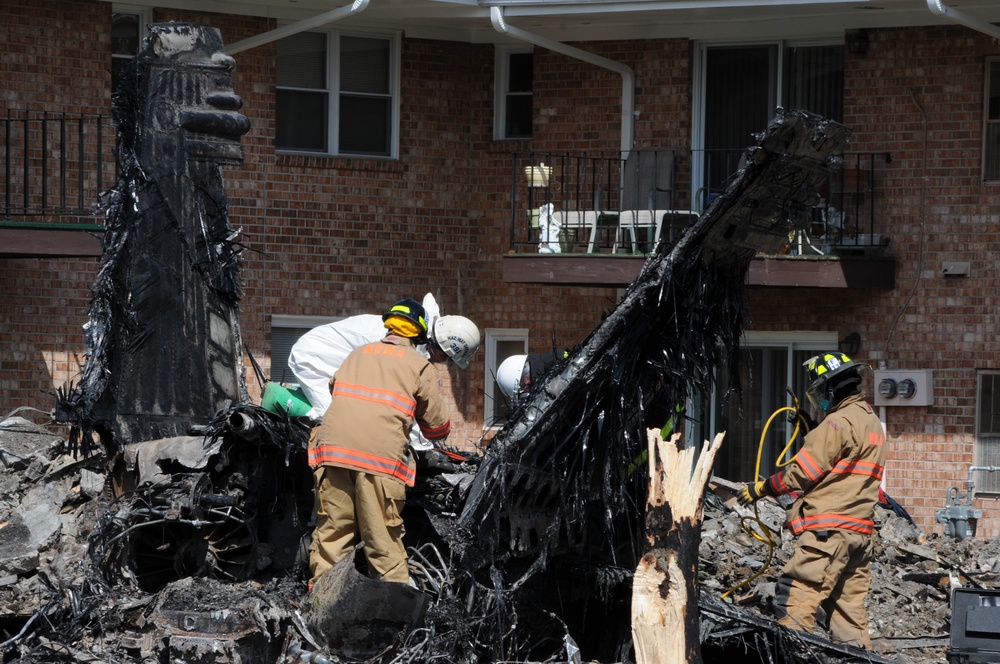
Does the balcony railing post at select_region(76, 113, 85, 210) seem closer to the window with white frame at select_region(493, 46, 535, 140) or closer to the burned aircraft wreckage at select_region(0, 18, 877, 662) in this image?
the window with white frame at select_region(493, 46, 535, 140)

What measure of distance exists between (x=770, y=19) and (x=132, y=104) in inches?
303

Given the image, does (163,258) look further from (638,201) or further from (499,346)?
(499,346)

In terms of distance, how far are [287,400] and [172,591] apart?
4.23ft

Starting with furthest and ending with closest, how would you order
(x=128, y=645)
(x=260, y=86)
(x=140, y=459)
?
(x=260, y=86)
(x=140, y=459)
(x=128, y=645)

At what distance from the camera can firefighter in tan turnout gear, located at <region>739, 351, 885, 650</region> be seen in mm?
8703

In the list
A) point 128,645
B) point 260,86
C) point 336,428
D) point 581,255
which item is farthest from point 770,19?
point 128,645

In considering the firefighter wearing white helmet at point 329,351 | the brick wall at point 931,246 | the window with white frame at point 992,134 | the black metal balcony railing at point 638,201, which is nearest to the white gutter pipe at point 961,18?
the brick wall at point 931,246

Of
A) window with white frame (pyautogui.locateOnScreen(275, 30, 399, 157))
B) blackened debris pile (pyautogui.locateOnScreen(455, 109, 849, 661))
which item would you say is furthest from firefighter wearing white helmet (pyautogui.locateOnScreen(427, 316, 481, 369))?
window with white frame (pyautogui.locateOnScreen(275, 30, 399, 157))

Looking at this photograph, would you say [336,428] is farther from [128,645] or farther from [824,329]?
[824,329]

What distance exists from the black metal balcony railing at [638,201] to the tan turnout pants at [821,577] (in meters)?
4.85

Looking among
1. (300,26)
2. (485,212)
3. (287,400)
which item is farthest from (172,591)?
(485,212)

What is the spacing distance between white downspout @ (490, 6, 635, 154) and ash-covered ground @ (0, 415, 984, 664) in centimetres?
453

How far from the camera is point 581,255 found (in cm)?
1372

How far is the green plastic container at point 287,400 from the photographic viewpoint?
26.7 feet
